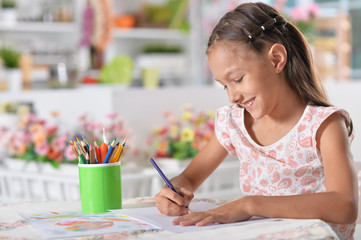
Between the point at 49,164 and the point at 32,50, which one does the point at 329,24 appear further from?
the point at 49,164

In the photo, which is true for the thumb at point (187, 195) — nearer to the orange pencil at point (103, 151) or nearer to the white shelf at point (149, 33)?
the orange pencil at point (103, 151)

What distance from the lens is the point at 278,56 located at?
4.00 feet

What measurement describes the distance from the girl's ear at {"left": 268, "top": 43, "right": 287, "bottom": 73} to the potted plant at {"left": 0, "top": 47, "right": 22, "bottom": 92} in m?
3.44

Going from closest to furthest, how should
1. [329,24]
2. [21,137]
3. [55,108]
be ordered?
[21,137]
[55,108]
[329,24]

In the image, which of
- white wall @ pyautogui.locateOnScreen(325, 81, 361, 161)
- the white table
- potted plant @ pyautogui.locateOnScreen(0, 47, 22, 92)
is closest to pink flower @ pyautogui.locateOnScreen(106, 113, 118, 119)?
white wall @ pyautogui.locateOnScreen(325, 81, 361, 161)

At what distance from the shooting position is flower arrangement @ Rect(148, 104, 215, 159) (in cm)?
243

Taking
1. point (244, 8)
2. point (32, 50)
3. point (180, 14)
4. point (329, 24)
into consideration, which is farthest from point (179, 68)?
point (244, 8)

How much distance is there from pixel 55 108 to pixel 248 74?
6.20 feet

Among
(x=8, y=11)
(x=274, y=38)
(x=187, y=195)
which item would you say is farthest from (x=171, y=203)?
(x=8, y=11)

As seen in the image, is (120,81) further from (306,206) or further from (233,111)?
(306,206)

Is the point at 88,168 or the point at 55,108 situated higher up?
the point at 88,168

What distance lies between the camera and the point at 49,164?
7.52ft

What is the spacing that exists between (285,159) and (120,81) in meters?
1.92

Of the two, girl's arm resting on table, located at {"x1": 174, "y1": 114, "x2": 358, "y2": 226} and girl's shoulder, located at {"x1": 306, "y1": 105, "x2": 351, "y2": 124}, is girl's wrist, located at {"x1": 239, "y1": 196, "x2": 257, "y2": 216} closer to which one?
girl's arm resting on table, located at {"x1": 174, "y1": 114, "x2": 358, "y2": 226}
